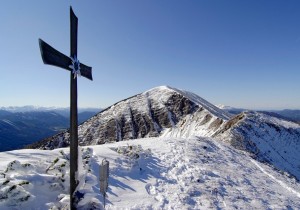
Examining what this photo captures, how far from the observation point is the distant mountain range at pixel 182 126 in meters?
37.5

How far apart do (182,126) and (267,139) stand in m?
33.7

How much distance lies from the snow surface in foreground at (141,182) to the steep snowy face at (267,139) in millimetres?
16231

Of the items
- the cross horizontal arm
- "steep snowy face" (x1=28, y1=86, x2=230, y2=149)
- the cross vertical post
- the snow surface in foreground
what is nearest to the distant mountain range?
"steep snowy face" (x1=28, y1=86, x2=230, y2=149)

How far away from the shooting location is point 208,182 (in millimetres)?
13750

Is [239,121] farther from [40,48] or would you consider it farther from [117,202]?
[40,48]

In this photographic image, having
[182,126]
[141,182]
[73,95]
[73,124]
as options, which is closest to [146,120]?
[182,126]

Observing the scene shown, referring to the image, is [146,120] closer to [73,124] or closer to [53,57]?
[73,124]

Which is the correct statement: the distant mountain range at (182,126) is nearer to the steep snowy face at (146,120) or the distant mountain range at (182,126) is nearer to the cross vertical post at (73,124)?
the steep snowy face at (146,120)

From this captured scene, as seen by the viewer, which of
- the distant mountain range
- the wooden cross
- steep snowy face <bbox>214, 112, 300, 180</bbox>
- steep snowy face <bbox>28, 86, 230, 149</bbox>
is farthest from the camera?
steep snowy face <bbox>28, 86, 230, 149</bbox>

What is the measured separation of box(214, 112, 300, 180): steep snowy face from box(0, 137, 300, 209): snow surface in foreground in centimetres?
1623

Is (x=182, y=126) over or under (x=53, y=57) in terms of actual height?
under

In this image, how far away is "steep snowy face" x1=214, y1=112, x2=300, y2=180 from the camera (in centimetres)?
3334

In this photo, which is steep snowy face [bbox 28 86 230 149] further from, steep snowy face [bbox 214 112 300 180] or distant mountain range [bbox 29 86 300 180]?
steep snowy face [bbox 214 112 300 180]

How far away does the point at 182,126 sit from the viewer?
72625 mm
